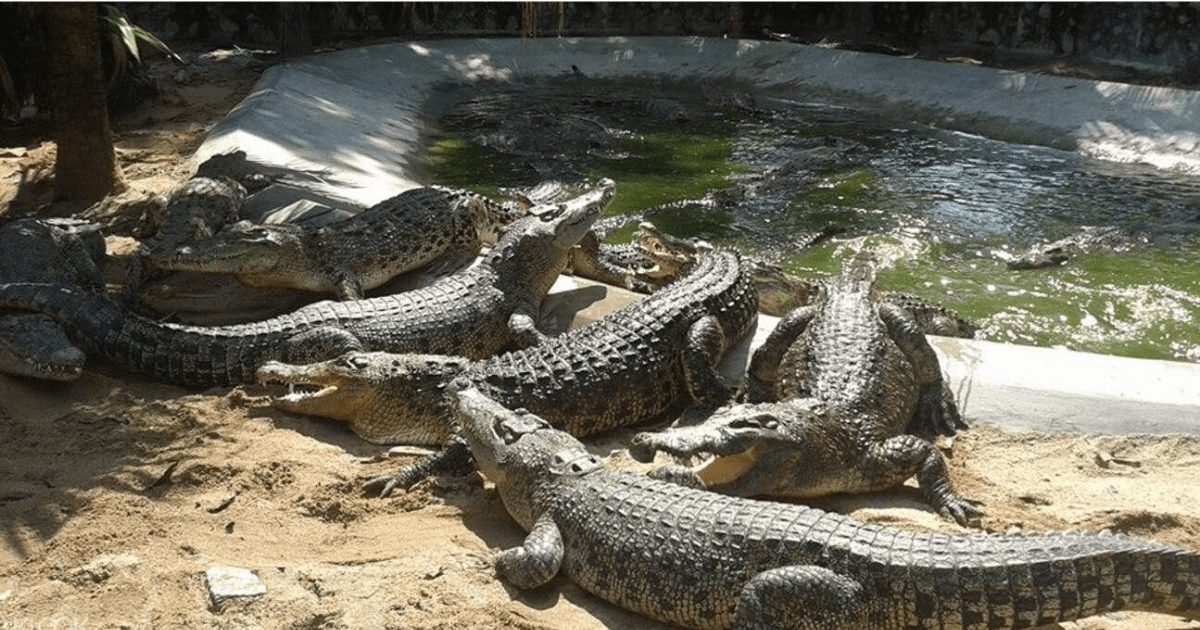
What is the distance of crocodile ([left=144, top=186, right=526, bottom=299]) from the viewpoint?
21.9 ft

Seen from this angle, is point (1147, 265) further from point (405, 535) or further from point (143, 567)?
point (143, 567)

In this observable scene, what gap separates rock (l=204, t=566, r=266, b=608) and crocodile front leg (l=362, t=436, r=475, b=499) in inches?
31.6

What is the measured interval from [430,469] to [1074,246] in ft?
17.3

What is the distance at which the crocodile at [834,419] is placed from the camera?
445cm

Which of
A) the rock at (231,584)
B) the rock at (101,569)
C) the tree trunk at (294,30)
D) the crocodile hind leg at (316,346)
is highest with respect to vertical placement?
the tree trunk at (294,30)

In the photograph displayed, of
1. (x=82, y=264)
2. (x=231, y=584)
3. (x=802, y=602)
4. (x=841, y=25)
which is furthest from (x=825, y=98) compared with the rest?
(x=231, y=584)

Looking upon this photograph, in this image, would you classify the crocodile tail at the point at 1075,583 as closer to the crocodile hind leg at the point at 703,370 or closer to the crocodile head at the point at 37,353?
the crocodile hind leg at the point at 703,370

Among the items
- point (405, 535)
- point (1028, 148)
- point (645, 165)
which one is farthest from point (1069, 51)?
point (405, 535)

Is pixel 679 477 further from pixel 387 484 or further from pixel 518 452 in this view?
pixel 387 484

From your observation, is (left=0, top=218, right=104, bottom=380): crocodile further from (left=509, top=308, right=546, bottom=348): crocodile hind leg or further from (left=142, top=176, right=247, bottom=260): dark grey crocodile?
(left=509, top=308, right=546, bottom=348): crocodile hind leg

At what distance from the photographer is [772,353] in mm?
5777

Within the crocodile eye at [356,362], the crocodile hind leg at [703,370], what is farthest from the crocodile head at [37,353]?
the crocodile hind leg at [703,370]

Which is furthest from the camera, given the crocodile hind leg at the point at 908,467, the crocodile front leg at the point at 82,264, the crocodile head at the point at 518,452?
the crocodile front leg at the point at 82,264

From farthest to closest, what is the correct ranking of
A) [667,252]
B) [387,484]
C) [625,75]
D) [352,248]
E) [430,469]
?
[625,75] < [667,252] < [352,248] < [430,469] < [387,484]
